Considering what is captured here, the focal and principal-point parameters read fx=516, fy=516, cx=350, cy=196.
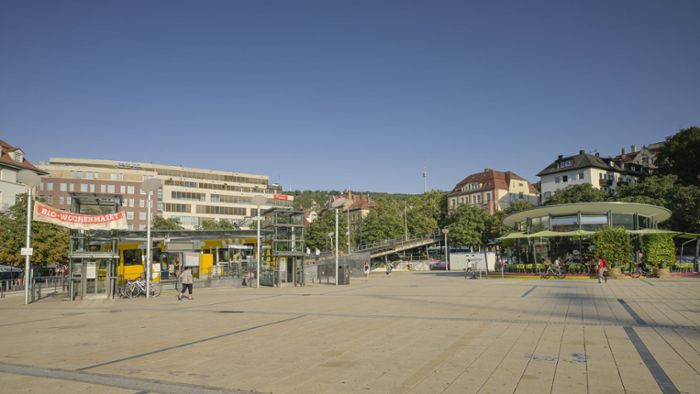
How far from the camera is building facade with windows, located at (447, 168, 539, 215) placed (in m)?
113

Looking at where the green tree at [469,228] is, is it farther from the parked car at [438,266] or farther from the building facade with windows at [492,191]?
the building facade with windows at [492,191]

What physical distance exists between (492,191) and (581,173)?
20.6 m

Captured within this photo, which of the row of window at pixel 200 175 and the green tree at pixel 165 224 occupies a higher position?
the row of window at pixel 200 175

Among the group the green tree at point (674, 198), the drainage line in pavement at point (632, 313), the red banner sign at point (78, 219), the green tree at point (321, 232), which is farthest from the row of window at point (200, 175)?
the drainage line in pavement at point (632, 313)

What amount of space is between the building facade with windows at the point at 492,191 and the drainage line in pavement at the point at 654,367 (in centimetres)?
10060

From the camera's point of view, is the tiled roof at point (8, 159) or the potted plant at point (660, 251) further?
the tiled roof at point (8, 159)

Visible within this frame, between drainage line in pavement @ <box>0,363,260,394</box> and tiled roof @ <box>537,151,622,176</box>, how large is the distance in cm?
9961

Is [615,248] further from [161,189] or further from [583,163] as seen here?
[161,189]

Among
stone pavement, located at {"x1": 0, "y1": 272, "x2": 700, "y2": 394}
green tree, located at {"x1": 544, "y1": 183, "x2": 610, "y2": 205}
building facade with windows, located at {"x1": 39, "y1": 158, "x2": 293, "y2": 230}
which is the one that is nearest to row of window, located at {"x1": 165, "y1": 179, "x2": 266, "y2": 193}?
building facade with windows, located at {"x1": 39, "y1": 158, "x2": 293, "y2": 230}

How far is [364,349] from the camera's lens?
1013 cm

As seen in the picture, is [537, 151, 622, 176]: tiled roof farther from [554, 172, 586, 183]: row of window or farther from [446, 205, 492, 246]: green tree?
[446, 205, 492, 246]: green tree

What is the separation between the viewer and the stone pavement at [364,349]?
7.52 metres

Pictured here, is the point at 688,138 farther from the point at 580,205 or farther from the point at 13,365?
the point at 13,365

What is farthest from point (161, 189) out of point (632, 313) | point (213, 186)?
point (632, 313)
